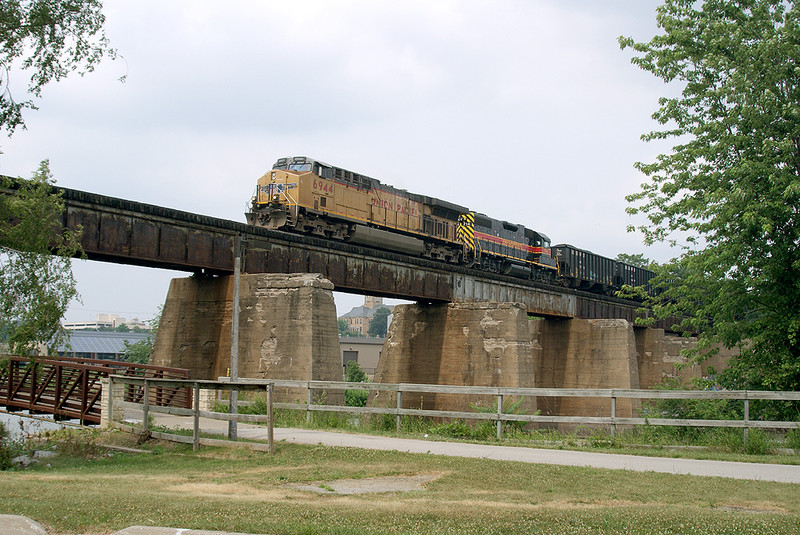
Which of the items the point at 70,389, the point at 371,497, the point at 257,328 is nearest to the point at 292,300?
the point at 257,328

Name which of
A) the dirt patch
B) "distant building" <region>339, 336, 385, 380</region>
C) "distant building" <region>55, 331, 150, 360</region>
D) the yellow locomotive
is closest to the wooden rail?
the dirt patch

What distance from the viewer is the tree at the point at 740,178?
15867 millimetres

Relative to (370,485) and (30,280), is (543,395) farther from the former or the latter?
(30,280)

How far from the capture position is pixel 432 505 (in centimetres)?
687

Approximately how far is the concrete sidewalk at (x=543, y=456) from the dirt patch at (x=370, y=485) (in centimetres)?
226

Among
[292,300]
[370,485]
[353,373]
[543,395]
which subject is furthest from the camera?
[353,373]

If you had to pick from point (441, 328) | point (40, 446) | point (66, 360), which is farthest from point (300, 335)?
point (441, 328)

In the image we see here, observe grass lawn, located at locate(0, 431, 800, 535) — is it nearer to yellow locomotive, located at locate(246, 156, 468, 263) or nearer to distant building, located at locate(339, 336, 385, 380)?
yellow locomotive, located at locate(246, 156, 468, 263)

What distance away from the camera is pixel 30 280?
1222cm

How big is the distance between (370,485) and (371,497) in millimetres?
880

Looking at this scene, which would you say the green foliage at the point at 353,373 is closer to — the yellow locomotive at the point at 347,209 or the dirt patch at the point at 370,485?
the yellow locomotive at the point at 347,209

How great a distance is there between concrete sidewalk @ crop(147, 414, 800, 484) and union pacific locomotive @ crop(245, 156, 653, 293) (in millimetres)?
17426

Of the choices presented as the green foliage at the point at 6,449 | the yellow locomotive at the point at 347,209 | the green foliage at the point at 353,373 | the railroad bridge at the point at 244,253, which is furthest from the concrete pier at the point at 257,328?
the green foliage at the point at 353,373

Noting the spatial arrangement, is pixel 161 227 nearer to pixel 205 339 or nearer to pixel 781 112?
pixel 205 339
